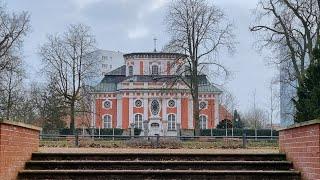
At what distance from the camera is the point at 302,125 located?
1025cm

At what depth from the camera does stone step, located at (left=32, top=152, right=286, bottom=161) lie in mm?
11773

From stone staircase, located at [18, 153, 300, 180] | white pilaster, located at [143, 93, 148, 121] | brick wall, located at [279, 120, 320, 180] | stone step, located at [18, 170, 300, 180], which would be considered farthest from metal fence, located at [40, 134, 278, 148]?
white pilaster, located at [143, 93, 148, 121]

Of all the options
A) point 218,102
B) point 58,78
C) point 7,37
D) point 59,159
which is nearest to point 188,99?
point 218,102

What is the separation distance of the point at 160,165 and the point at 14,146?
9.76ft

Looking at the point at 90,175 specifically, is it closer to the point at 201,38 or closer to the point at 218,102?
the point at 201,38

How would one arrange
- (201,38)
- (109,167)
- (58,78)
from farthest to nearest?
(58,78)
(201,38)
(109,167)

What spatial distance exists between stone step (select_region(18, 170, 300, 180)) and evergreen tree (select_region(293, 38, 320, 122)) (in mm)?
2230

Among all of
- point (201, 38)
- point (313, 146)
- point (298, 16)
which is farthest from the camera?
point (201, 38)

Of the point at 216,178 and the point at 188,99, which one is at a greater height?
the point at 188,99

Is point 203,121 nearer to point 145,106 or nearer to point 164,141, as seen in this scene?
point 145,106

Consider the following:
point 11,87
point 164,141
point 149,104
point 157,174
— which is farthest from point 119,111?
point 157,174

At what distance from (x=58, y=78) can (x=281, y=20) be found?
2332 centimetres

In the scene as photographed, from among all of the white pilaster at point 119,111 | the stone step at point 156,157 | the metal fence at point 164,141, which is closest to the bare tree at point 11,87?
the metal fence at point 164,141

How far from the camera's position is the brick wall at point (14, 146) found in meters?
9.68
